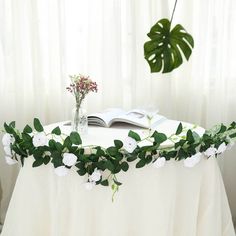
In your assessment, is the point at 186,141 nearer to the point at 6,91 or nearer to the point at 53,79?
the point at 53,79

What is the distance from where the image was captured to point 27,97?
7.24 ft

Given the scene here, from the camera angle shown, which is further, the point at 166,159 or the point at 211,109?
the point at 211,109

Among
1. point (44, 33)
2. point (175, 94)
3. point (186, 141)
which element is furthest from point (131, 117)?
point (44, 33)

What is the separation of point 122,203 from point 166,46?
1.97ft

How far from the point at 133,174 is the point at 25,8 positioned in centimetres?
118

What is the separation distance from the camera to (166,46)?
146 cm

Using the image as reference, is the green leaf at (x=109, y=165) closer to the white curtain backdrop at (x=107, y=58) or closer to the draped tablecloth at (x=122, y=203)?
the draped tablecloth at (x=122, y=203)

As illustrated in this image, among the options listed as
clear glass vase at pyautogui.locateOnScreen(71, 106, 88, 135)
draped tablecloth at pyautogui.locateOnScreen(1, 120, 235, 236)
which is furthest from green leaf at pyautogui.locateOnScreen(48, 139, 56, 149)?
clear glass vase at pyautogui.locateOnScreen(71, 106, 88, 135)

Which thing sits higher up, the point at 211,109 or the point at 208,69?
the point at 208,69

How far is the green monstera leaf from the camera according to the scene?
1431 mm

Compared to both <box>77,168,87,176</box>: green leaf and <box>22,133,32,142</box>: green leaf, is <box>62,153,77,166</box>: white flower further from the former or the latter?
<box>22,133,32,142</box>: green leaf

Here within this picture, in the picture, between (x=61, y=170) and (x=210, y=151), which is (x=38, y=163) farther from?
(x=210, y=151)

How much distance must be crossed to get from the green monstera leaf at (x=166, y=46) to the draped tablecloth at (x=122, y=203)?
0.33 meters

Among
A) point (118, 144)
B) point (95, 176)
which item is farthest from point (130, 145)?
point (95, 176)
